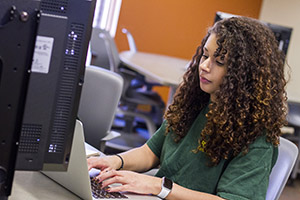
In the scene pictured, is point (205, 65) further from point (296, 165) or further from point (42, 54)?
point (296, 165)

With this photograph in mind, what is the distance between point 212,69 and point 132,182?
462 mm

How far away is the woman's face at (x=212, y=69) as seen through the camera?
5.41 ft

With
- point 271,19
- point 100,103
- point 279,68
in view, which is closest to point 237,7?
point 271,19

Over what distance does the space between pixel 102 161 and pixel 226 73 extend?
522mm

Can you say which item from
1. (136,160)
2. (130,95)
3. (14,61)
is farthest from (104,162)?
(130,95)

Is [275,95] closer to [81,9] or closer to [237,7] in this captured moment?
[81,9]

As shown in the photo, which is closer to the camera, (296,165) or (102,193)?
(102,193)

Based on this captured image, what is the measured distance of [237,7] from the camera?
7.77 metres

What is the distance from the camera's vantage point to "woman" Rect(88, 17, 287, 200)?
1.55m

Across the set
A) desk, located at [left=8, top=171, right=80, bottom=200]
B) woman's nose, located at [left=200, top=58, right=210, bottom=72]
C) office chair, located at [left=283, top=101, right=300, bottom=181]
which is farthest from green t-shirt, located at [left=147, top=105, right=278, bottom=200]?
office chair, located at [left=283, top=101, right=300, bottom=181]

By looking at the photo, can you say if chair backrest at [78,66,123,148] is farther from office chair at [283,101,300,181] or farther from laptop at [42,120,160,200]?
office chair at [283,101,300,181]

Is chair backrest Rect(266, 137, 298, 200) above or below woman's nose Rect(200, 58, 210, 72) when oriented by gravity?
below

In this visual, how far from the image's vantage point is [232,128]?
63.4 inches

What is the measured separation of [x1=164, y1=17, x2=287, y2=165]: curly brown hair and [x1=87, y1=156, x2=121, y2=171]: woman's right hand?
13.6 inches
